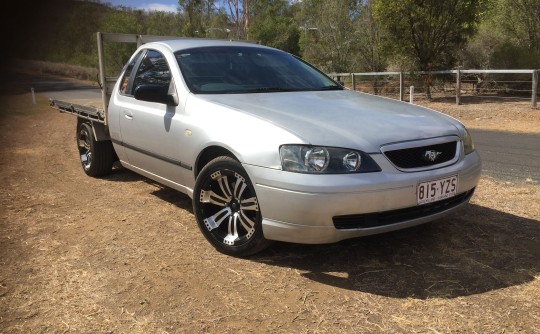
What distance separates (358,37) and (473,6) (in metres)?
5.99

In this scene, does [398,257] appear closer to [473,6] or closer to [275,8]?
[473,6]

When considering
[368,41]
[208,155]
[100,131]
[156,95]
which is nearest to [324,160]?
[208,155]

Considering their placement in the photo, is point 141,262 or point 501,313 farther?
point 141,262

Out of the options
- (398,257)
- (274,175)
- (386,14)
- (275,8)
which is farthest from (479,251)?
(275,8)

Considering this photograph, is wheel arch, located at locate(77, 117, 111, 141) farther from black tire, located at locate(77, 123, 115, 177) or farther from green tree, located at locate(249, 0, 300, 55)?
green tree, located at locate(249, 0, 300, 55)

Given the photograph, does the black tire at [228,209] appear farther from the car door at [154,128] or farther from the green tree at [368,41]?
the green tree at [368,41]

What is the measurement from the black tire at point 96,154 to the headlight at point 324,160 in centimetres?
354

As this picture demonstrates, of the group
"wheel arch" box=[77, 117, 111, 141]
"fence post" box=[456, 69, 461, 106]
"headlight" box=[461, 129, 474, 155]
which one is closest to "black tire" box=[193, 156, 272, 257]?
"headlight" box=[461, 129, 474, 155]

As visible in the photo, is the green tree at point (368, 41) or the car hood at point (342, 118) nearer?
the car hood at point (342, 118)

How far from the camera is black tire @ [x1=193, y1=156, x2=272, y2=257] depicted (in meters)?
3.16

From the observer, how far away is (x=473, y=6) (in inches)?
643

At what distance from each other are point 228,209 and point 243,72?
1.40 meters

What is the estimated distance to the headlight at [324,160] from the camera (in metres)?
2.81

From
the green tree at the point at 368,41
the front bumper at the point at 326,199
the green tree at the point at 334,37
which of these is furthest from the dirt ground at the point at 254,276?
the green tree at the point at 334,37
